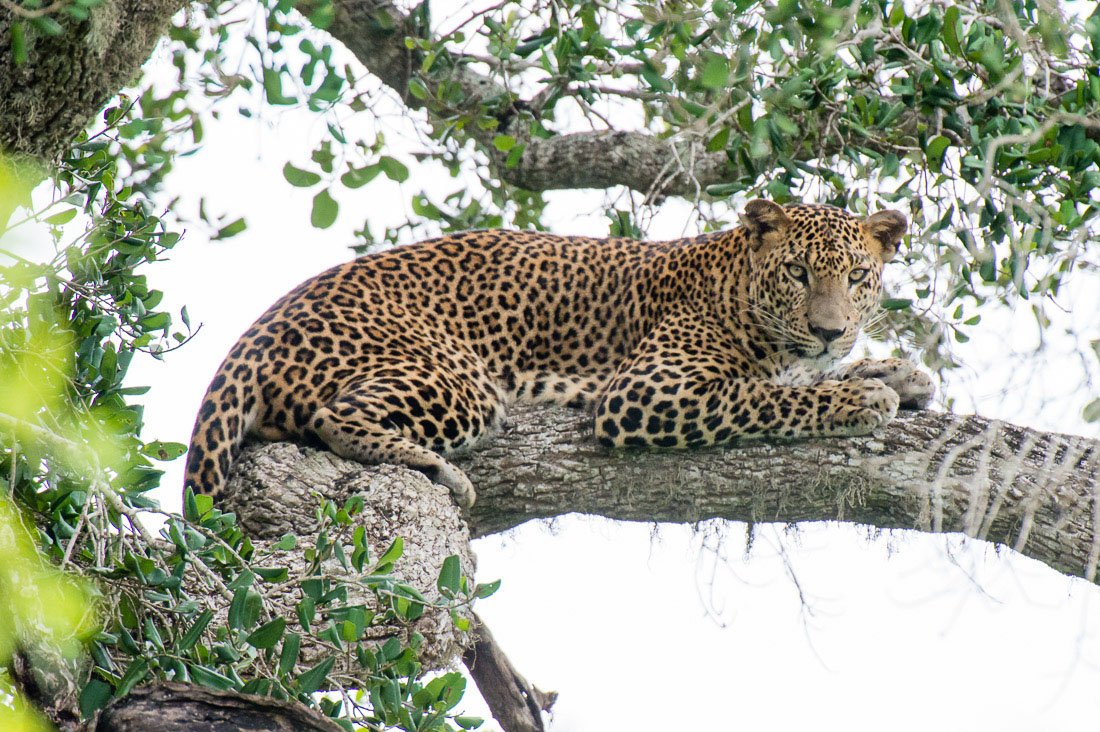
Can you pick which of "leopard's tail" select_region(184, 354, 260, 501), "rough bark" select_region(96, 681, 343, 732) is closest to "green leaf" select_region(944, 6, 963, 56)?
"leopard's tail" select_region(184, 354, 260, 501)

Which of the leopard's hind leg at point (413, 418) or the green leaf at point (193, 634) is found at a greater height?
the green leaf at point (193, 634)

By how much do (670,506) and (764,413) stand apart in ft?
2.17

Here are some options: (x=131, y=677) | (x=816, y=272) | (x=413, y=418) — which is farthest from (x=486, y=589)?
(x=816, y=272)

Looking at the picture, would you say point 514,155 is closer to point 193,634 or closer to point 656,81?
point 656,81

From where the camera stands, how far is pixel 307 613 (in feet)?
10.3

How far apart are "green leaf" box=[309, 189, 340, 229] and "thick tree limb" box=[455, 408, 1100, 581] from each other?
186 centimetres

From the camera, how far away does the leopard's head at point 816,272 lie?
20.2 ft

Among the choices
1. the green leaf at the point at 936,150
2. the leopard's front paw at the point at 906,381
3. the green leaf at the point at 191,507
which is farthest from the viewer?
the leopard's front paw at the point at 906,381

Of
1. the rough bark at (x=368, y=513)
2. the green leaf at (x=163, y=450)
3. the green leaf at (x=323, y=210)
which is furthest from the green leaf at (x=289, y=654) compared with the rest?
the green leaf at (x=323, y=210)

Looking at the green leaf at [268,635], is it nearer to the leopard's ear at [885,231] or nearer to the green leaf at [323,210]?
the green leaf at [323,210]

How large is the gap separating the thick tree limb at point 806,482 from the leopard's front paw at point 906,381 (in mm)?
265

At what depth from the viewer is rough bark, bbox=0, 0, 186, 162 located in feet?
11.2

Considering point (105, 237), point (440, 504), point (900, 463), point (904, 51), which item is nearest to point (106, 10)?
point (105, 237)

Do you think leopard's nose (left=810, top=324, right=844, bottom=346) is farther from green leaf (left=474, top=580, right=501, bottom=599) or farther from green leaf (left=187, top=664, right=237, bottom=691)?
green leaf (left=187, top=664, right=237, bottom=691)
